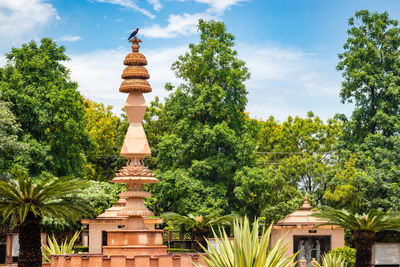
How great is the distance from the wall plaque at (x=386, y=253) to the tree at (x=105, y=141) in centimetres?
2410

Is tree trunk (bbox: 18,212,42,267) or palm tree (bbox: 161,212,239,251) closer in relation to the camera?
tree trunk (bbox: 18,212,42,267)

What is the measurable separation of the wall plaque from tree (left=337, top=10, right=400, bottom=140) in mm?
9505

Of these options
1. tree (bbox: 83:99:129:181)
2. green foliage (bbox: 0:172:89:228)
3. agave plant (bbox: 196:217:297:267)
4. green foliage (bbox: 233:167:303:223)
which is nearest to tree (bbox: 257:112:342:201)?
green foliage (bbox: 233:167:303:223)

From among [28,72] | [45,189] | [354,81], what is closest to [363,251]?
[45,189]

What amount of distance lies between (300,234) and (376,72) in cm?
1350

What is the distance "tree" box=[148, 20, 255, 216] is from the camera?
1606 inches

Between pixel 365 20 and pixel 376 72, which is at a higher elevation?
pixel 365 20

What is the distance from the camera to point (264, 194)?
41906 mm

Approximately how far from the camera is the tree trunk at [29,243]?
2181 centimetres

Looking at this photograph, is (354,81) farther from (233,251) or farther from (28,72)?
(233,251)

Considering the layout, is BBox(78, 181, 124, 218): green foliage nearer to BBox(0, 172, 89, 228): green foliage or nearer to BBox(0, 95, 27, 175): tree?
BBox(0, 95, 27, 175): tree

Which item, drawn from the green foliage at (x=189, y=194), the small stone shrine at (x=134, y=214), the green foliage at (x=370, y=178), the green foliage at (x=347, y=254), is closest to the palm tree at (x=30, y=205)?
the small stone shrine at (x=134, y=214)

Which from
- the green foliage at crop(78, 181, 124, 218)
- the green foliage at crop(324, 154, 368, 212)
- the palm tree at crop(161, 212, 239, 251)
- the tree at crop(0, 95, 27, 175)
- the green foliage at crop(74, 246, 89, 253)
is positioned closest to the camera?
the palm tree at crop(161, 212, 239, 251)

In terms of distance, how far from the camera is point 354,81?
139ft
